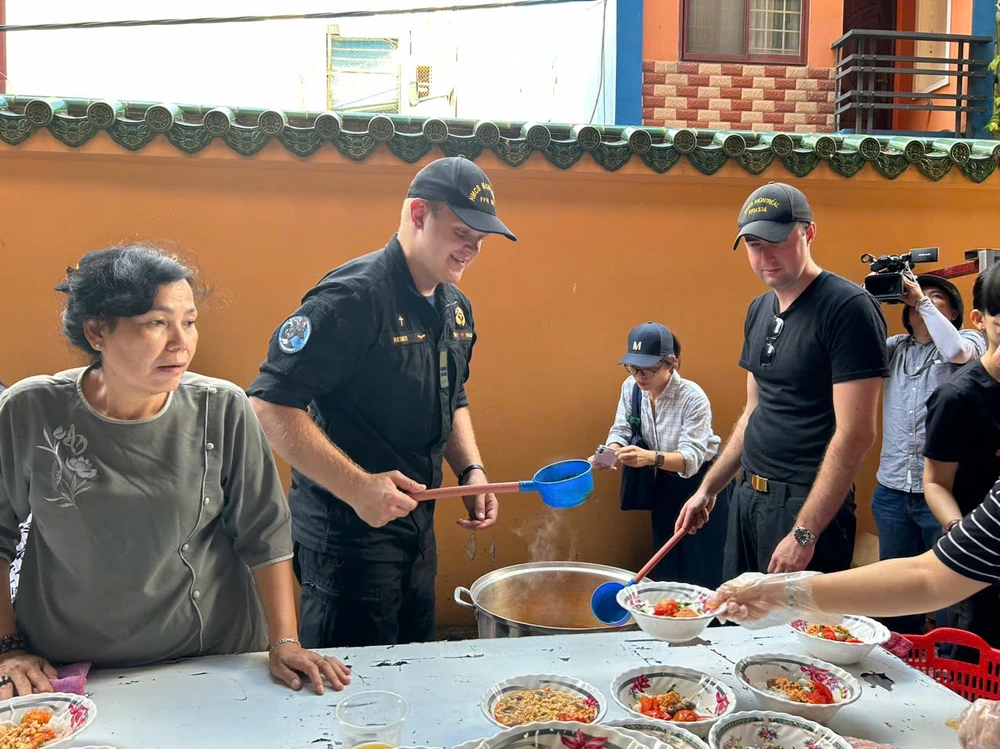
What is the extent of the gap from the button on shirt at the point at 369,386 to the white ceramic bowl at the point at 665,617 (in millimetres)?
642

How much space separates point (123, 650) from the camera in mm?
1713

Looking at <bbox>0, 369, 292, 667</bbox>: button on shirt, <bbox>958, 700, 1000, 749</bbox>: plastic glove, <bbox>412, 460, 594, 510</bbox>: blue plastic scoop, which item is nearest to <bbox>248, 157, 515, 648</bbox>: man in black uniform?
<bbox>412, 460, 594, 510</bbox>: blue plastic scoop

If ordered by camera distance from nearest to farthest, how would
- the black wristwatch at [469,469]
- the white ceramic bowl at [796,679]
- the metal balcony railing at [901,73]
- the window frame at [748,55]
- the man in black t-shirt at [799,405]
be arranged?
the white ceramic bowl at [796,679] < the man in black t-shirt at [799,405] < the black wristwatch at [469,469] < the metal balcony railing at [901,73] < the window frame at [748,55]

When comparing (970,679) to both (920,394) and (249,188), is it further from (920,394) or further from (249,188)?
(249,188)

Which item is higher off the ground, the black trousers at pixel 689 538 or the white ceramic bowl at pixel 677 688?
the white ceramic bowl at pixel 677 688

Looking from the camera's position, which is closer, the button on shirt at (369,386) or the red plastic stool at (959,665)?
the red plastic stool at (959,665)

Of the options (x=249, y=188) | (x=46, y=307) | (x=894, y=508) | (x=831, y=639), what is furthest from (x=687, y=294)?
(x=46, y=307)

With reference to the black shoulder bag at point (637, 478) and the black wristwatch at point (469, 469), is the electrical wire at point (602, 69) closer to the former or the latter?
the black shoulder bag at point (637, 478)

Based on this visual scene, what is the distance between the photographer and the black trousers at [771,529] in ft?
8.39

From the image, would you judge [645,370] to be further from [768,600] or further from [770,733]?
[770,733]

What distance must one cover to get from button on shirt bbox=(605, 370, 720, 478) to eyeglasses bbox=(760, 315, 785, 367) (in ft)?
3.28

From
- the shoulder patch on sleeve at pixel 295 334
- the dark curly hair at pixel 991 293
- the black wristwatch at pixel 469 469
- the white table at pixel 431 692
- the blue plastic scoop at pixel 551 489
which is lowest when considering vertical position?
the white table at pixel 431 692

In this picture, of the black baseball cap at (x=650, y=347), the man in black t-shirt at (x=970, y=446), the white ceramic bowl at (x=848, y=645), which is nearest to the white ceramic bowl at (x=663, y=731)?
the white ceramic bowl at (x=848, y=645)

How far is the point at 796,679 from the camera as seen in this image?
1.73 meters
